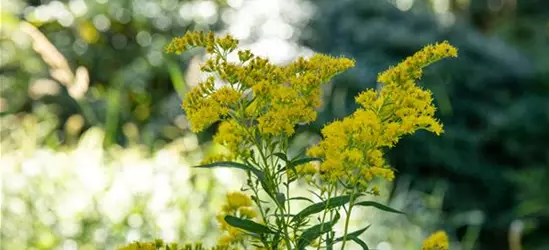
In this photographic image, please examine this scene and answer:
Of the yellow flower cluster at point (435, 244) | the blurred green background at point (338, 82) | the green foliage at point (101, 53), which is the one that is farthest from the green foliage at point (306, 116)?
the green foliage at point (101, 53)

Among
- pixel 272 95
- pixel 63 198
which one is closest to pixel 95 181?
pixel 63 198

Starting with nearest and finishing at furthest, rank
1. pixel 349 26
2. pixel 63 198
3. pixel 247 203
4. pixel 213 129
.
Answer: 1. pixel 247 203
2. pixel 63 198
3. pixel 213 129
4. pixel 349 26

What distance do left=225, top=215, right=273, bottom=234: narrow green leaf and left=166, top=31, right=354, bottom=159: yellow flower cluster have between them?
0.09 metres

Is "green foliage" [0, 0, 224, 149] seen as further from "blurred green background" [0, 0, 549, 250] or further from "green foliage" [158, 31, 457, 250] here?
"green foliage" [158, 31, 457, 250]

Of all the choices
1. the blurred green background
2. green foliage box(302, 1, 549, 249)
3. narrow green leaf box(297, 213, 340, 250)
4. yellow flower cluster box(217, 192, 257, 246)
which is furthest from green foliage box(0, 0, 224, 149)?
narrow green leaf box(297, 213, 340, 250)

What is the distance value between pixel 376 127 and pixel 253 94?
17cm

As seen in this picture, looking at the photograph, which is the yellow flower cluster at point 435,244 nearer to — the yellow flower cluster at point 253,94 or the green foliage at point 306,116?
the green foliage at point 306,116

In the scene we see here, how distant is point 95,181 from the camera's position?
3154 millimetres

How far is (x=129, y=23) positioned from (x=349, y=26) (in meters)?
1.37

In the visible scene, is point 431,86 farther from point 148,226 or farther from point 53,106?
point 148,226

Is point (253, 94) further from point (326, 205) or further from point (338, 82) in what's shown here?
point (338, 82)

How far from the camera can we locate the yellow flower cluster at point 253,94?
1.14m

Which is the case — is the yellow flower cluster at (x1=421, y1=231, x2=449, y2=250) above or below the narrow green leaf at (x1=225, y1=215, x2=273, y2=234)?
above

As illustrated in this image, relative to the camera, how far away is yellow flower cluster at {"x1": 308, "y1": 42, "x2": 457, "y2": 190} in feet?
3.61
